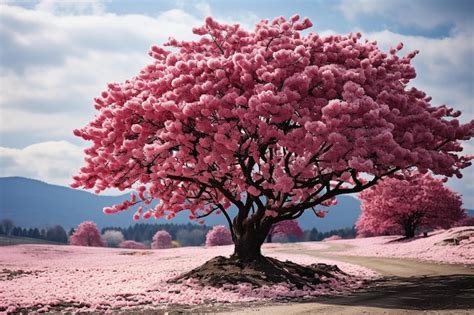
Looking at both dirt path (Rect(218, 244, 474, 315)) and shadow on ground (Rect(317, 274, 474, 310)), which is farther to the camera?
shadow on ground (Rect(317, 274, 474, 310))

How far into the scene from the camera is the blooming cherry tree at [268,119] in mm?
18688

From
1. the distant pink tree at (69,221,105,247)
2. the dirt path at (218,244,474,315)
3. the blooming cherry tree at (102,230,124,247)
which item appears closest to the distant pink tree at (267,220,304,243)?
the distant pink tree at (69,221,105,247)

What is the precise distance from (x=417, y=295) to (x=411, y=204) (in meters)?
39.1

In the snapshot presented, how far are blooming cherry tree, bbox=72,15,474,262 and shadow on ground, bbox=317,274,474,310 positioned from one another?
16.1 feet

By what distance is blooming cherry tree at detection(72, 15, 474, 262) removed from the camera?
1869 centimetres

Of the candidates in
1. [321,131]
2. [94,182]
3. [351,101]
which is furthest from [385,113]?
[94,182]

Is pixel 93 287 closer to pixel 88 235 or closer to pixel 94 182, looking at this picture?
pixel 94 182

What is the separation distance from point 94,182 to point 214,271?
7.35m

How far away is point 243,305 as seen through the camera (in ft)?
55.7

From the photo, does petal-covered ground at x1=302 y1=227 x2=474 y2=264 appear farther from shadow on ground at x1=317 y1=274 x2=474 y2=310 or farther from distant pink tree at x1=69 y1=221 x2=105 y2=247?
distant pink tree at x1=69 y1=221 x2=105 y2=247

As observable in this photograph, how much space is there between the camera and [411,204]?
5528 cm

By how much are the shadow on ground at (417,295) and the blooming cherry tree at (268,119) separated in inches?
193

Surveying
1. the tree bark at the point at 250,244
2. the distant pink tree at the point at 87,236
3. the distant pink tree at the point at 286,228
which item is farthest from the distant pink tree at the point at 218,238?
the tree bark at the point at 250,244

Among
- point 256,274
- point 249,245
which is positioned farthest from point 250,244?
point 256,274
